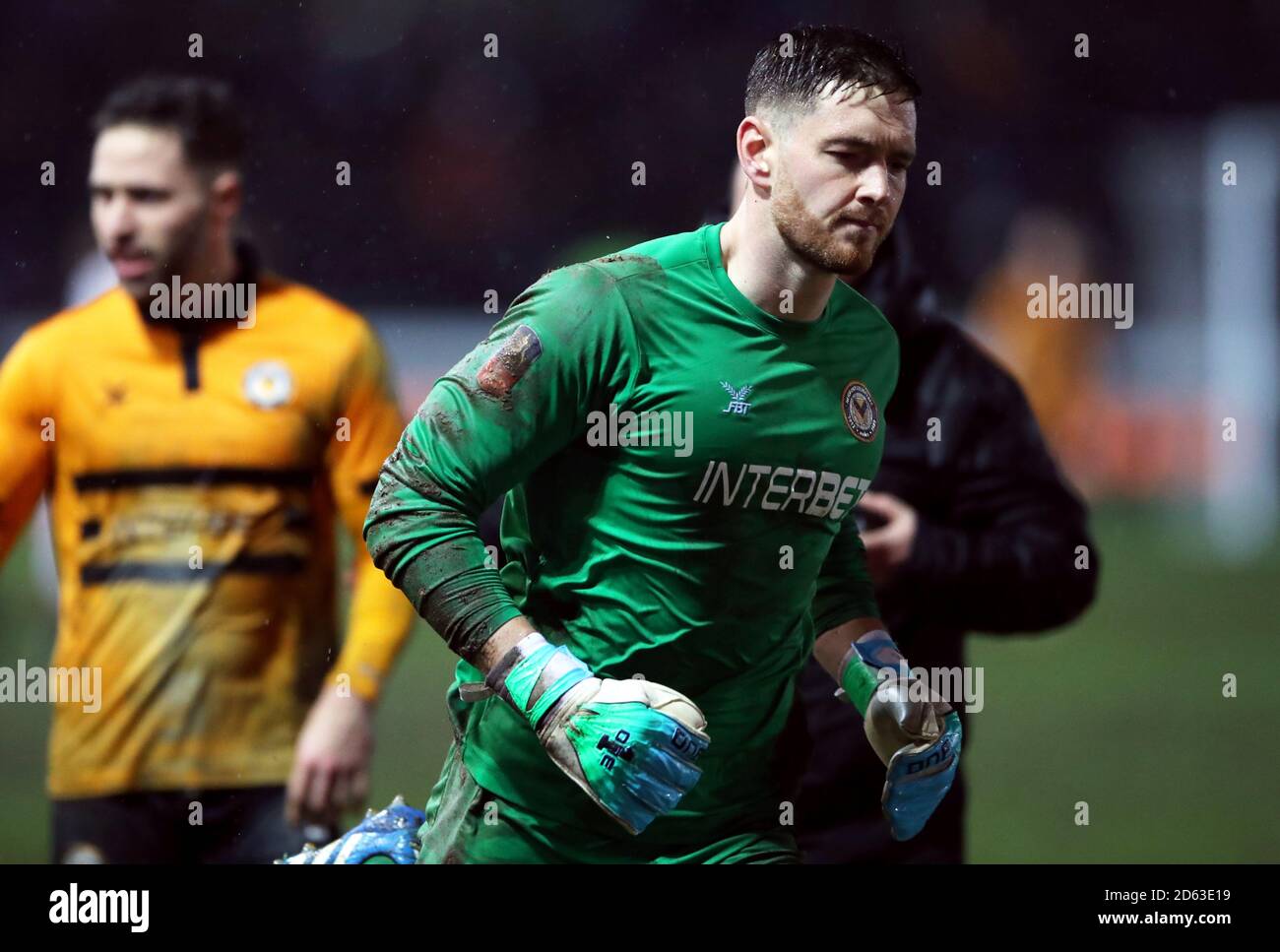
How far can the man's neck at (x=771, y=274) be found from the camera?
292 centimetres

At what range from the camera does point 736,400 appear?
2865mm

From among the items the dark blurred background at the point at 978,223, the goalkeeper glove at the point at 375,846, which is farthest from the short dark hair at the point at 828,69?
the dark blurred background at the point at 978,223

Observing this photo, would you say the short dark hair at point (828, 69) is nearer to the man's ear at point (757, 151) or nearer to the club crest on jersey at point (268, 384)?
the man's ear at point (757, 151)

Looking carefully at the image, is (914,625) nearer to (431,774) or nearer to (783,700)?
(783,700)

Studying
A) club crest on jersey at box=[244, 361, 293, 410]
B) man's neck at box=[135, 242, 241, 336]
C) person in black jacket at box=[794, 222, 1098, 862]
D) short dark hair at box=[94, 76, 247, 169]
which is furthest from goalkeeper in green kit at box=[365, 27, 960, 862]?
short dark hair at box=[94, 76, 247, 169]

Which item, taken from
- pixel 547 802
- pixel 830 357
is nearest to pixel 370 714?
pixel 547 802

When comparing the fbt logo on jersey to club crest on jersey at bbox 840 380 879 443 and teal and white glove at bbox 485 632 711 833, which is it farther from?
teal and white glove at bbox 485 632 711 833

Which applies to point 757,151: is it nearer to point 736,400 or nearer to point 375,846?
point 736,400

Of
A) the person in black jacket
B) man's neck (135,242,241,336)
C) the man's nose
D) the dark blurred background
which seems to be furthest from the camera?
the dark blurred background

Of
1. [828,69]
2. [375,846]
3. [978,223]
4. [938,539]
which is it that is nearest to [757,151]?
[828,69]

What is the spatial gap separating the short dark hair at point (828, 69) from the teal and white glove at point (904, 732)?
0.95m

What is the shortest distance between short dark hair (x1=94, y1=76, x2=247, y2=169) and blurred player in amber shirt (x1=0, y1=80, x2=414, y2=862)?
0.09 metres

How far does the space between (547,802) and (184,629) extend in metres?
1.88

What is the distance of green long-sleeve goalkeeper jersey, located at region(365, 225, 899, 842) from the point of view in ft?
8.93
